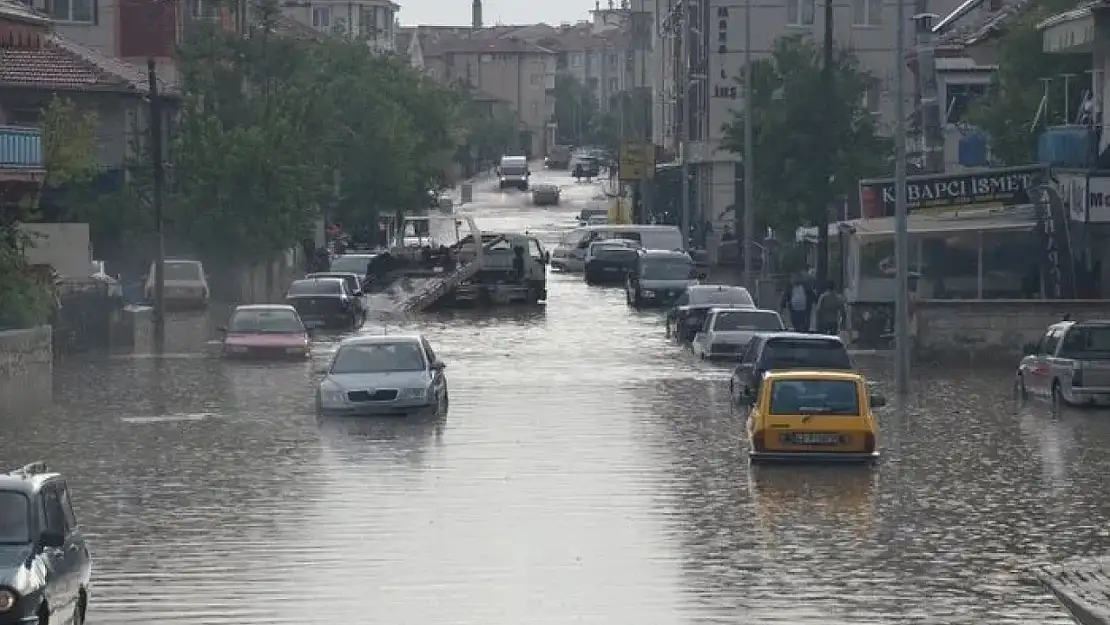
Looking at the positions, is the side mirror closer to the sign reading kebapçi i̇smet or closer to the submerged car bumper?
the submerged car bumper

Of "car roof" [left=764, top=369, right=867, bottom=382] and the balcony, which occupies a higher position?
the balcony

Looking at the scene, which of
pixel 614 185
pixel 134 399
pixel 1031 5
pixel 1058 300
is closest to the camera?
pixel 134 399

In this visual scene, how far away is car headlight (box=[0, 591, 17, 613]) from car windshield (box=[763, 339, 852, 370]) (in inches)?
962

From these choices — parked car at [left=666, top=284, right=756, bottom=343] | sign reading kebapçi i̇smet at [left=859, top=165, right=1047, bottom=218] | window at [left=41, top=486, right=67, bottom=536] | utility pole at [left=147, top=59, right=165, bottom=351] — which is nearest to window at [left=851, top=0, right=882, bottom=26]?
parked car at [left=666, top=284, right=756, bottom=343]

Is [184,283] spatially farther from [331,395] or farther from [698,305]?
[331,395]

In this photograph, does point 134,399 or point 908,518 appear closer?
point 908,518

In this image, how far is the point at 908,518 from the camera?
2603 centimetres

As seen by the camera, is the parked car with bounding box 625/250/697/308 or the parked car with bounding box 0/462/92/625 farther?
the parked car with bounding box 625/250/697/308

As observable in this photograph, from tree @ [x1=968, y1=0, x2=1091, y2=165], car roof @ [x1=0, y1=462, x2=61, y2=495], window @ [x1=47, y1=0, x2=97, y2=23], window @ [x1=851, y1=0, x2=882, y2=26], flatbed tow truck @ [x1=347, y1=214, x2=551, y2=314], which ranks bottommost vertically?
flatbed tow truck @ [x1=347, y1=214, x2=551, y2=314]

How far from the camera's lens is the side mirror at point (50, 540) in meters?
17.3

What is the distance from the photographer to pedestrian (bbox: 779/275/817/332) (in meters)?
59.4

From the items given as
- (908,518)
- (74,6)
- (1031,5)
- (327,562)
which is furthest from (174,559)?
(74,6)

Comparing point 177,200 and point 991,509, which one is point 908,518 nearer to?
point 991,509

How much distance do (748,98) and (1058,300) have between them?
2129cm
